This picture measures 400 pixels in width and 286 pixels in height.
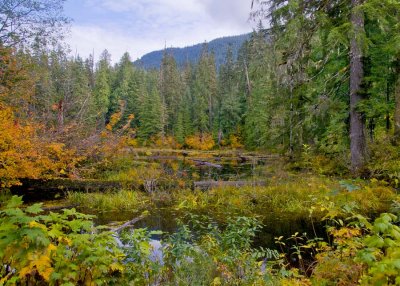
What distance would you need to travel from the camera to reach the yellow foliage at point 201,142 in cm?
4978

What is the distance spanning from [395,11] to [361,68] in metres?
2.20

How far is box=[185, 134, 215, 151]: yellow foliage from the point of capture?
4978 cm

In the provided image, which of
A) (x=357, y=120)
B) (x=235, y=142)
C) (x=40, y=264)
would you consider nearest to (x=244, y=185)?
(x=357, y=120)

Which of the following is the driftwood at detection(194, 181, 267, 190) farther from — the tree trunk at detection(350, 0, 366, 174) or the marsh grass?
the tree trunk at detection(350, 0, 366, 174)

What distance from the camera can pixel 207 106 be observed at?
5581 centimetres

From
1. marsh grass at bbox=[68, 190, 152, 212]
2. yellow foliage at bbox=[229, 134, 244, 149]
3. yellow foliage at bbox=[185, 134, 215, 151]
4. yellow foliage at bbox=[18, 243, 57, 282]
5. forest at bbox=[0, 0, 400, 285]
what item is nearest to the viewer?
yellow foliage at bbox=[18, 243, 57, 282]

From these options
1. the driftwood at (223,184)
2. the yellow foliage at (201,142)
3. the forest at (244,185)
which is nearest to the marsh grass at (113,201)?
the forest at (244,185)

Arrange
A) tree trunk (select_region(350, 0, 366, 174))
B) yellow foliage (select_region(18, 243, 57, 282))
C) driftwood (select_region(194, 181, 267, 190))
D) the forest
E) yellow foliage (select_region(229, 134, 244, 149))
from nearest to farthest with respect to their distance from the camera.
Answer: yellow foliage (select_region(18, 243, 57, 282)) < the forest < tree trunk (select_region(350, 0, 366, 174)) < driftwood (select_region(194, 181, 267, 190)) < yellow foliage (select_region(229, 134, 244, 149))

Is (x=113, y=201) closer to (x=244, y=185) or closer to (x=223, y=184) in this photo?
(x=223, y=184)

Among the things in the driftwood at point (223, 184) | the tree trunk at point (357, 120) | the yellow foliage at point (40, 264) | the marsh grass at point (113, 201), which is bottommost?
the marsh grass at point (113, 201)

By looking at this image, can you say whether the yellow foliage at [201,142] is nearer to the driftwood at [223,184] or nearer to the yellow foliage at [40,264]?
the driftwood at [223,184]

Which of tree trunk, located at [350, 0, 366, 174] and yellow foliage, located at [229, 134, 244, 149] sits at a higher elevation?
tree trunk, located at [350, 0, 366, 174]

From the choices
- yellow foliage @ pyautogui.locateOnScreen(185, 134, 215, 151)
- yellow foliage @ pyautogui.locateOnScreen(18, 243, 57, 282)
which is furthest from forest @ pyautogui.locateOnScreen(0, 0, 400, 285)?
yellow foliage @ pyautogui.locateOnScreen(185, 134, 215, 151)

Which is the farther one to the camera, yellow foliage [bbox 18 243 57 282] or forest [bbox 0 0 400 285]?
forest [bbox 0 0 400 285]
